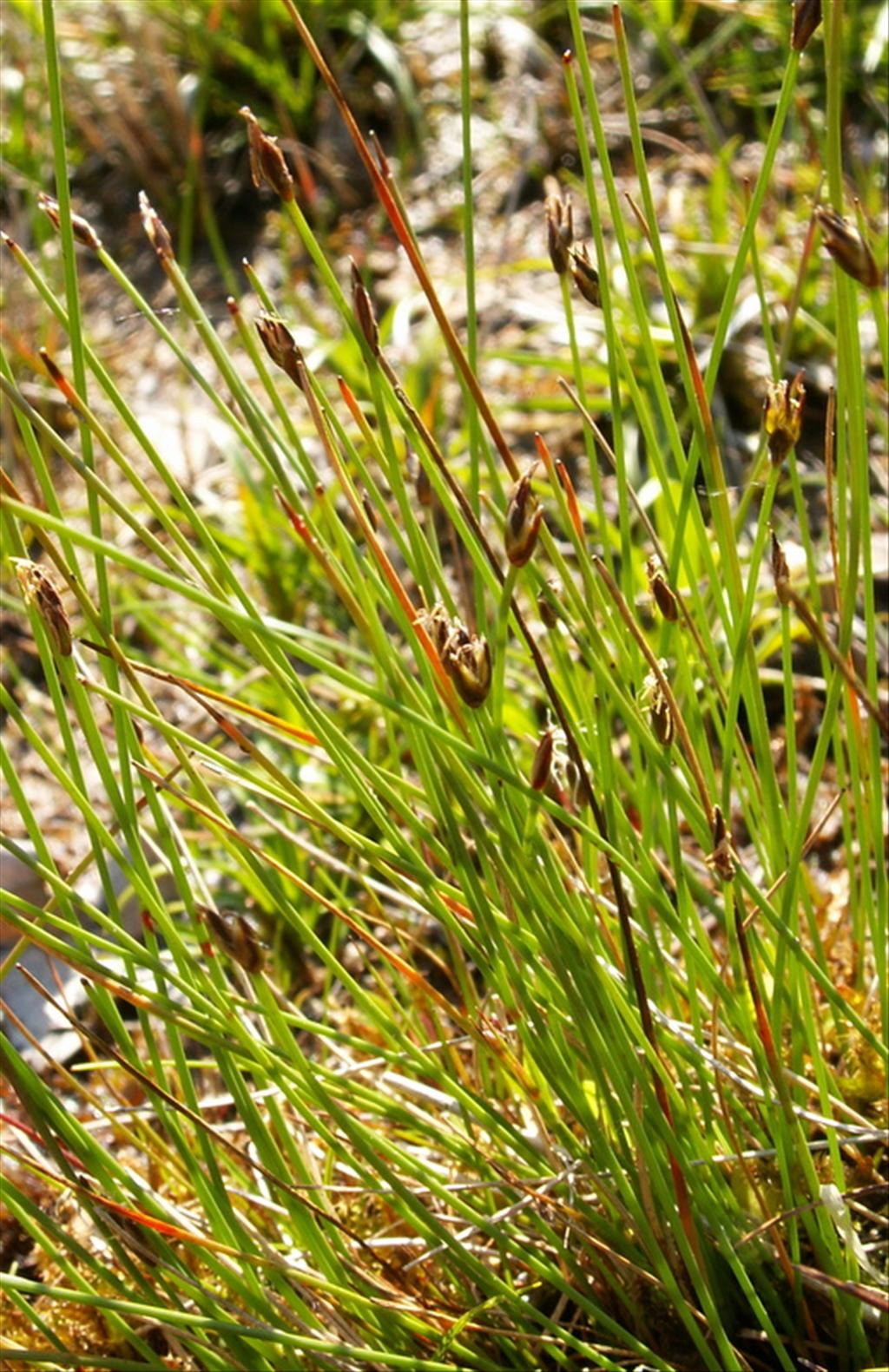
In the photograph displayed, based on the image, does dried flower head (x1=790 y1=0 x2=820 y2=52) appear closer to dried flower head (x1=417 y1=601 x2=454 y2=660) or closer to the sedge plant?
the sedge plant

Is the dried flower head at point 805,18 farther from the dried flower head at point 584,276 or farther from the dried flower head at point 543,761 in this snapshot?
the dried flower head at point 543,761

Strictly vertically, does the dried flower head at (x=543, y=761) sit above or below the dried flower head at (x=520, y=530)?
below

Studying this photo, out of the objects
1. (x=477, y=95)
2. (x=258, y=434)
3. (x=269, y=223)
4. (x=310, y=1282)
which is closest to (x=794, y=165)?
(x=477, y=95)

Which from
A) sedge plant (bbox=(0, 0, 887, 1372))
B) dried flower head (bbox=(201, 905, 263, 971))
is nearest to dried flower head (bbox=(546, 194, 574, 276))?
sedge plant (bbox=(0, 0, 887, 1372))

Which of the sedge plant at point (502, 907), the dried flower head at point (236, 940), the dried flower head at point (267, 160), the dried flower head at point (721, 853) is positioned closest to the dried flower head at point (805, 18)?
the sedge plant at point (502, 907)

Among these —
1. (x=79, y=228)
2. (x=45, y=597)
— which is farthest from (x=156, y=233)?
(x=45, y=597)

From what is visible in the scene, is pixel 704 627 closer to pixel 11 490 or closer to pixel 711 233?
pixel 11 490
